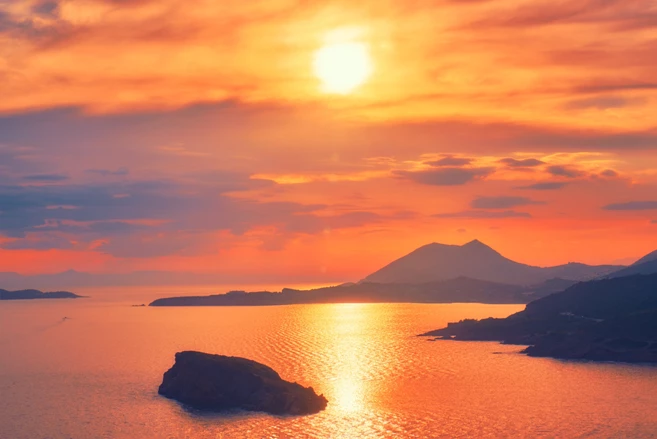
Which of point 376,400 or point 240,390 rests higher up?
point 240,390

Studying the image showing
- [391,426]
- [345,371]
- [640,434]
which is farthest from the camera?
[345,371]

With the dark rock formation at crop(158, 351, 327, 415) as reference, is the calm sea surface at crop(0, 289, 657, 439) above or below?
below

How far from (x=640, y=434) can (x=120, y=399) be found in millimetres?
79977

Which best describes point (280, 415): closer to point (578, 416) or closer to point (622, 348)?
point (578, 416)

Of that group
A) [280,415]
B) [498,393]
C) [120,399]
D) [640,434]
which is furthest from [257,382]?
[640,434]

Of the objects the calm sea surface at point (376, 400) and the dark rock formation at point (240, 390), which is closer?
the calm sea surface at point (376, 400)

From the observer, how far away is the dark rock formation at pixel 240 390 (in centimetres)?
10769

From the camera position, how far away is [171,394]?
121125 millimetres

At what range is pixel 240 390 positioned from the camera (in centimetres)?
11044

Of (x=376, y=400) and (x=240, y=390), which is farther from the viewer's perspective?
(x=376, y=400)

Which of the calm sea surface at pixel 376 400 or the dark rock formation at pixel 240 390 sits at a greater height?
the dark rock formation at pixel 240 390

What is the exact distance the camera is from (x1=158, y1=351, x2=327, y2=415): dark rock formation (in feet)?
353

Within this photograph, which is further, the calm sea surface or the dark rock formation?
the dark rock formation

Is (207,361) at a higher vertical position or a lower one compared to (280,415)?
higher
